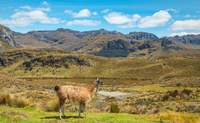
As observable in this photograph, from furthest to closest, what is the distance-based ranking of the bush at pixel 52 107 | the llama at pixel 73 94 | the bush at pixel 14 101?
the bush at pixel 14 101 < the bush at pixel 52 107 < the llama at pixel 73 94

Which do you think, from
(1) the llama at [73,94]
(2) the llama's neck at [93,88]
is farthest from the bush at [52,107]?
(1) the llama at [73,94]

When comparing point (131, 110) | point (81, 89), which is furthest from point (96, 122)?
point (131, 110)

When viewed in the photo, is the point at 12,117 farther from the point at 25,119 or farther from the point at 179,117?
the point at 179,117

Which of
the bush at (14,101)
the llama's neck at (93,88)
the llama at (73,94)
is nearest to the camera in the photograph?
the llama at (73,94)

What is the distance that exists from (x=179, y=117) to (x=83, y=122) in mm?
8426

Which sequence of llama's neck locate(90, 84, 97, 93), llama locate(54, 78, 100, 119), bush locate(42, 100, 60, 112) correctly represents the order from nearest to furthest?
1. llama locate(54, 78, 100, 119)
2. llama's neck locate(90, 84, 97, 93)
3. bush locate(42, 100, 60, 112)

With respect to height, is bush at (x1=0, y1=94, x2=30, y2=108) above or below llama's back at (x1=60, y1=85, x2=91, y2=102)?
below

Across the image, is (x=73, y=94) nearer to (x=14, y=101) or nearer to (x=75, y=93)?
(x=75, y=93)

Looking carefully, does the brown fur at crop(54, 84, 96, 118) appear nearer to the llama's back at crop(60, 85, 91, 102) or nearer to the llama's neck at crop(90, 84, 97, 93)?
the llama's back at crop(60, 85, 91, 102)

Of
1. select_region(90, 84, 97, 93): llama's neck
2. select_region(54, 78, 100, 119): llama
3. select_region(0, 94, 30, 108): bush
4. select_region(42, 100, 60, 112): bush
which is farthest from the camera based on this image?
select_region(0, 94, 30, 108): bush

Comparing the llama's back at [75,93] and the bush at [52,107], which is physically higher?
the llama's back at [75,93]

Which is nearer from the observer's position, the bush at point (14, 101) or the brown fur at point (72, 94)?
the brown fur at point (72, 94)

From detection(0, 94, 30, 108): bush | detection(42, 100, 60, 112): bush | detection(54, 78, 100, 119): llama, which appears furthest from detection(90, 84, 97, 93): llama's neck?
detection(0, 94, 30, 108): bush

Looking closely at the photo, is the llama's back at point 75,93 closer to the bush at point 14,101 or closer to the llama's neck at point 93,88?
the llama's neck at point 93,88
